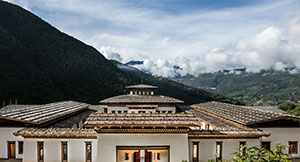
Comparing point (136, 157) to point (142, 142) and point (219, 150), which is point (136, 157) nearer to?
point (142, 142)

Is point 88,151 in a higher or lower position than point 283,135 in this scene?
lower

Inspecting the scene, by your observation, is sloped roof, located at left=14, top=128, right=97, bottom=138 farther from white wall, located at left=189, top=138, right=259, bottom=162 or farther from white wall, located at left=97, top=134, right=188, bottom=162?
white wall, located at left=189, top=138, right=259, bottom=162

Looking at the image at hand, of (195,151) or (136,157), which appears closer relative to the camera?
(136,157)

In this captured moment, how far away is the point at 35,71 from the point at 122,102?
5407 centimetres

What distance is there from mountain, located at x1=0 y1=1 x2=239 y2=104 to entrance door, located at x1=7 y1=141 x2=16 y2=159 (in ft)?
139

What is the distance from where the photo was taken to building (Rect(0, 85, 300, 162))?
32.0ft

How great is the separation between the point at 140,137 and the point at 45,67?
232 ft

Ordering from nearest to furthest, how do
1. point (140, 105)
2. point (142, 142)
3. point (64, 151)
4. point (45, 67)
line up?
point (142, 142) → point (64, 151) → point (140, 105) → point (45, 67)

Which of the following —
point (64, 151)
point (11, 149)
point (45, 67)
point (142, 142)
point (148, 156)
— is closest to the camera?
point (142, 142)

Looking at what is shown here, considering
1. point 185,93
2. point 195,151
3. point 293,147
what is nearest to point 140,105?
point 195,151

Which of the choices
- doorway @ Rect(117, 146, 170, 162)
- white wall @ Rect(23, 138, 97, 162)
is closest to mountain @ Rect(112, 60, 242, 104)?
white wall @ Rect(23, 138, 97, 162)

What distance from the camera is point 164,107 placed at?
21828mm

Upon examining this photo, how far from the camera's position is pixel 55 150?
35.9 ft

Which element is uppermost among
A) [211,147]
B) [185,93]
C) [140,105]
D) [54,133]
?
[140,105]
